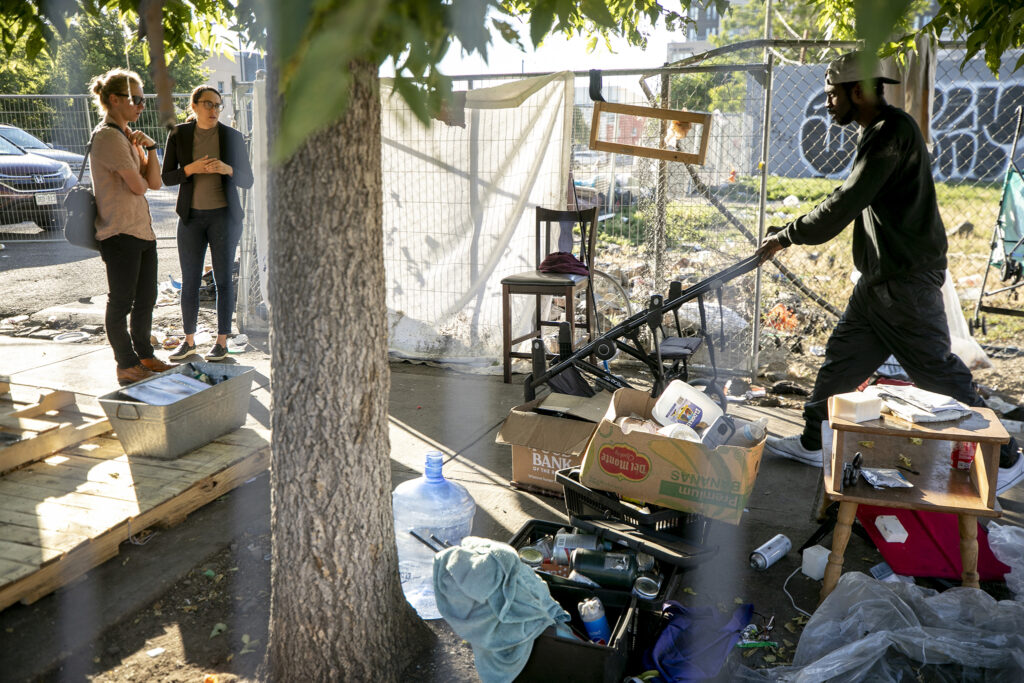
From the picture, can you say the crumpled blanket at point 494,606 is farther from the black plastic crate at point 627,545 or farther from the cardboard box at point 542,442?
the cardboard box at point 542,442

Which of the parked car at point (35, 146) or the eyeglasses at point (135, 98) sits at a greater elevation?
the parked car at point (35, 146)

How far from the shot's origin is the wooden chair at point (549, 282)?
18.7 ft

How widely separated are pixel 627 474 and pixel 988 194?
1757 centimetres

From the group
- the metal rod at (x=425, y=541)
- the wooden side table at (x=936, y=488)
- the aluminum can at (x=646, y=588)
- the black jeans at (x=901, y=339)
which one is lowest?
the aluminum can at (x=646, y=588)

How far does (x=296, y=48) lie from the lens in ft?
3.05

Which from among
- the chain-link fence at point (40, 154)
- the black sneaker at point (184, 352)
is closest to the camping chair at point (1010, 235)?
the black sneaker at point (184, 352)

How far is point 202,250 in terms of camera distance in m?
6.13

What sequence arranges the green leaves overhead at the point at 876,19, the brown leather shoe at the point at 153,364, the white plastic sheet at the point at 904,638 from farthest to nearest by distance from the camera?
the brown leather shoe at the point at 153,364, the white plastic sheet at the point at 904,638, the green leaves overhead at the point at 876,19

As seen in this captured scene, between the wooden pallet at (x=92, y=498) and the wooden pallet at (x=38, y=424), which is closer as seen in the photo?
the wooden pallet at (x=92, y=498)

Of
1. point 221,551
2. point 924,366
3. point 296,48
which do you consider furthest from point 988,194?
point 296,48

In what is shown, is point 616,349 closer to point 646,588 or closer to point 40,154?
point 646,588

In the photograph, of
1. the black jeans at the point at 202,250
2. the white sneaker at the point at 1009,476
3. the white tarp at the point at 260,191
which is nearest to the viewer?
the white sneaker at the point at 1009,476

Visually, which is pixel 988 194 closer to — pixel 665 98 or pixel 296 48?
pixel 665 98

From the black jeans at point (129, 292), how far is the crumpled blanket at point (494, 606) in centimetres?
371
